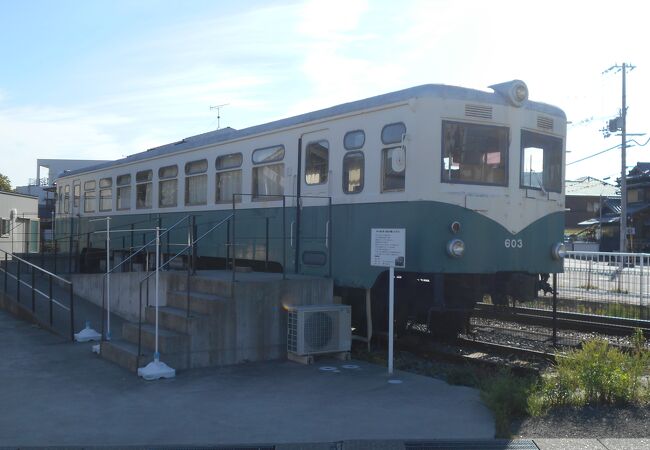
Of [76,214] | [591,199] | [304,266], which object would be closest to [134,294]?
[304,266]

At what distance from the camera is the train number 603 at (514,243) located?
922 cm

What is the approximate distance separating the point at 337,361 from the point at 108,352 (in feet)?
10.5

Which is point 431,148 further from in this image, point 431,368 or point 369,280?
point 431,368

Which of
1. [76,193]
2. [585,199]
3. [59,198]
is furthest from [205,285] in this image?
[585,199]

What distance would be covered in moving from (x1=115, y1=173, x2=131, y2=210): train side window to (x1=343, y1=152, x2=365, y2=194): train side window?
7963 mm

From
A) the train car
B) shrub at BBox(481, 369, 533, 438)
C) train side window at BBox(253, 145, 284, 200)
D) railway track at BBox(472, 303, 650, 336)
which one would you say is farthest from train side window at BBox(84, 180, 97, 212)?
shrub at BBox(481, 369, 533, 438)

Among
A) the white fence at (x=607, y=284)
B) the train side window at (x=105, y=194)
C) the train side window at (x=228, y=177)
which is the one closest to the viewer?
the train side window at (x=228, y=177)

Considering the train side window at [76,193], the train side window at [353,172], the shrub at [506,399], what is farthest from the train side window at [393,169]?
the train side window at [76,193]

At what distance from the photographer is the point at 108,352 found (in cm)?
934

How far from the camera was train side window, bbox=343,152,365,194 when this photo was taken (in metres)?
9.67

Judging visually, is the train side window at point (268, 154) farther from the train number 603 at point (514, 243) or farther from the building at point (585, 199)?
the building at point (585, 199)

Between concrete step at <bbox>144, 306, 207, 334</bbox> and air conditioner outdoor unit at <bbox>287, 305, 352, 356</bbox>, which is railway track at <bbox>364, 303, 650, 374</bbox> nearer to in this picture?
air conditioner outdoor unit at <bbox>287, 305, 352, 356</bbox>

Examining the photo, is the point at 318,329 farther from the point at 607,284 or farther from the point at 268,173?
the point at 607,284

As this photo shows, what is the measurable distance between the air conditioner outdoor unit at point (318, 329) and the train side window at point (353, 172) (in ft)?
5.69
